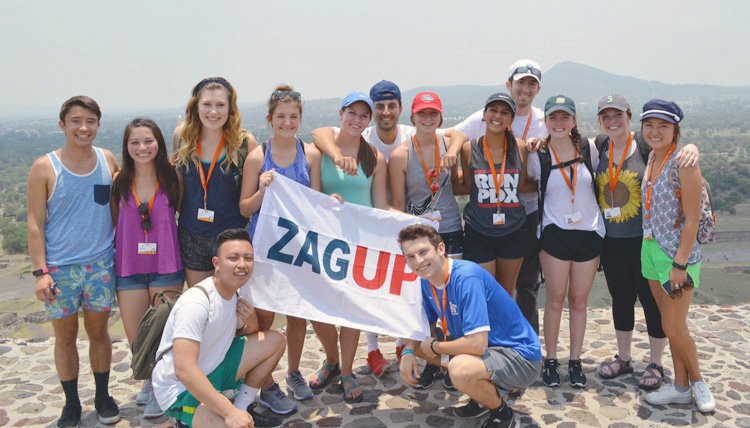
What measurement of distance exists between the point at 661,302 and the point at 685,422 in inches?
41.9

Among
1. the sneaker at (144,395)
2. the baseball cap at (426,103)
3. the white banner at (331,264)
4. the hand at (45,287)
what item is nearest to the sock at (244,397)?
the white banner at (331,264)

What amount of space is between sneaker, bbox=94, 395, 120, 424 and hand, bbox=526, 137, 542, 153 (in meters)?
4.63

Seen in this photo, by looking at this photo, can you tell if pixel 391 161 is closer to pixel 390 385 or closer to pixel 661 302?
pixel 390 385

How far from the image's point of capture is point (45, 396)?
5605 millimetres

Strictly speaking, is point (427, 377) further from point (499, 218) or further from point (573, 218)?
point (573, 218)

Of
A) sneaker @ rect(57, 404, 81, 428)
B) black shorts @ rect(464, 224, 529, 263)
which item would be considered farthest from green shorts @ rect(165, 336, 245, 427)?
black shorts @ rect(464, 224, 529, 263)

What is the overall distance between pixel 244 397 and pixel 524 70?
165 inches

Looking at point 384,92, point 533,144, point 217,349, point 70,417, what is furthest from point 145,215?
point 533,144

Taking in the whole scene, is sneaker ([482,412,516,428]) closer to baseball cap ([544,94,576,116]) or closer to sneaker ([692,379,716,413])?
sneaker ([692,379,716,413])

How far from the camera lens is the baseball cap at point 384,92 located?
518cm

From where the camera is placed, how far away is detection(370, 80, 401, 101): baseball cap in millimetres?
5184

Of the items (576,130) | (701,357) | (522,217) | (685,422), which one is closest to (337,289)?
(522,217)

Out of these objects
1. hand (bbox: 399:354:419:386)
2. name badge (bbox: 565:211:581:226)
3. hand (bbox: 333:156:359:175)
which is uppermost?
hand (bbox: 333:156:359:175)

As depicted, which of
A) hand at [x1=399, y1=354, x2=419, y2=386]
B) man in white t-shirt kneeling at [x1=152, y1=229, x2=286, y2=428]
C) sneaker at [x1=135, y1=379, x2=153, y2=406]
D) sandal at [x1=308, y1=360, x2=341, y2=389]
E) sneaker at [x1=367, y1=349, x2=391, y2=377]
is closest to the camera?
man in white t-shirt kneeling at [x1=152, y1=229, x2=286, y2=428]
